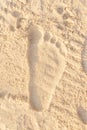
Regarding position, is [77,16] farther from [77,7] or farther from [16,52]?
[16,52]

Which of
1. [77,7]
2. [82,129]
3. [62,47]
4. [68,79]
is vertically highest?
[77,7]

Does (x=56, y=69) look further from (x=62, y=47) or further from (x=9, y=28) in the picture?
(x=9, y=28)

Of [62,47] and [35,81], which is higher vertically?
[62,47]

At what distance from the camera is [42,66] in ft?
5.02

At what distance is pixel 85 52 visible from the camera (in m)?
1.63

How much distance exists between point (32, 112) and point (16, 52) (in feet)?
0.75

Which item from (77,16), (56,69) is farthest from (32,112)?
(77,16)

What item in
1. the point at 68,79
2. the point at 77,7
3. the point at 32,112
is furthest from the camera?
the point at 77,7

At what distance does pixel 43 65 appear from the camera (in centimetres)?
153

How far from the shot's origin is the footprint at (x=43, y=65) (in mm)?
1491

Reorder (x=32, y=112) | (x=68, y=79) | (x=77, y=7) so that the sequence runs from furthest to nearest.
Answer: (x=77, y=7) → (x=68, y=79) → (x=32, y=112)

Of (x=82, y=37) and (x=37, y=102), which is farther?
(x=82, y=37)

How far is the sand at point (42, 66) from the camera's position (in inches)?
57.3

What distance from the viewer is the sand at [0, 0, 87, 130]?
146cm
